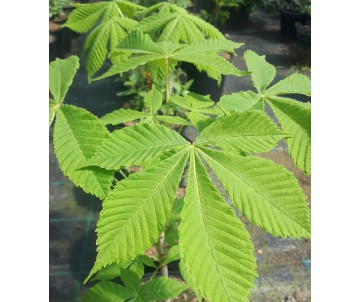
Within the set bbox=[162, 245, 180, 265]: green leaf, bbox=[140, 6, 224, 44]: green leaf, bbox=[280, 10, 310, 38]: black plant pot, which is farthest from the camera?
bbox=[280, 10, 310, 38]: black plant pot

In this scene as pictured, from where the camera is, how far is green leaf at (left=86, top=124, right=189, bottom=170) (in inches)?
25.5

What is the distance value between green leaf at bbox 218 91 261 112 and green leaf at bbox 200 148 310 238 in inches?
6.4

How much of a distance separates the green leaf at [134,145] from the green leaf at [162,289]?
2.08 ft

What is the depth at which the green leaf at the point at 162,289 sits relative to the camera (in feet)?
3.87

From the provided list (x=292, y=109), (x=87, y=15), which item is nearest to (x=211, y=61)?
(x=292, y=109)

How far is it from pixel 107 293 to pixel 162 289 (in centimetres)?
17

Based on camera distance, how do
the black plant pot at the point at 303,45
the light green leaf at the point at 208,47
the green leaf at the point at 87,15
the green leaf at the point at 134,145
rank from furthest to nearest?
the black plant pot at the point at 303,45, the green leaf at the point at 87,15, the light green leaf at the point at 208,47, the green leaf at the point at 134,145

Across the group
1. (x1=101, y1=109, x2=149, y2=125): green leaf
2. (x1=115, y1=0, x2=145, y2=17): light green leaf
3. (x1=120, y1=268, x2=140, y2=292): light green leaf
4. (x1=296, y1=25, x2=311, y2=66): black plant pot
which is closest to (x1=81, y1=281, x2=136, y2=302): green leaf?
(x1=120, y1=268, x2=140, y2=292): light green leaf

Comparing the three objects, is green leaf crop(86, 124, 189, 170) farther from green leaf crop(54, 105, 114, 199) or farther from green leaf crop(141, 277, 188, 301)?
green leaf crop(141, 277, 188, 301)

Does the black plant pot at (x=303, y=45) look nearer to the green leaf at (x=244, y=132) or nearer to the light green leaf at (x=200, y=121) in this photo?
the light green leaf at (x=200, y=121)

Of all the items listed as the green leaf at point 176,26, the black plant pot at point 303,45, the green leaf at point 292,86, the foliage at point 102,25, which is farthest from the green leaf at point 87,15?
the black plant pot at point 303,45

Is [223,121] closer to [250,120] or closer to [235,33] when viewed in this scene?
[250,120]

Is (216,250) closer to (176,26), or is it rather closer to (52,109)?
(52,109)
